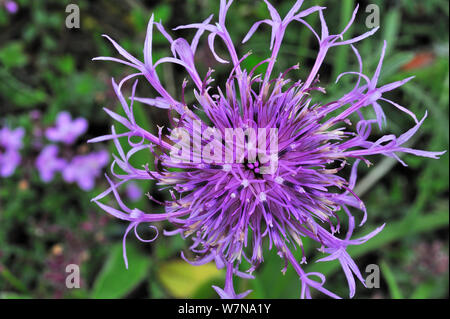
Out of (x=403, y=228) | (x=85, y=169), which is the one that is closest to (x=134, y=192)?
(x=85, y=169)

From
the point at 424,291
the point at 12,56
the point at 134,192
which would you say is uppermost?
the point at 12,56

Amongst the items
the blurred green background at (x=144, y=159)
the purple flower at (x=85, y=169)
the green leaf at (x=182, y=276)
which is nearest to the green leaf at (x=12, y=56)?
the blurred green background at (x=144, y=159)

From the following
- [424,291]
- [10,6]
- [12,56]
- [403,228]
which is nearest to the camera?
[424,291]

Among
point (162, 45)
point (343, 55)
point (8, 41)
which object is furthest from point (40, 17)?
point (343, 55)

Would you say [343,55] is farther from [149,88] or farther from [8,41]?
[8,41]

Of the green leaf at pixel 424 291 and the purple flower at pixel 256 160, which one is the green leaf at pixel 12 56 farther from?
the green leaf at pixel 424 291

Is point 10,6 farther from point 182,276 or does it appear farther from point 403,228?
point 403,228

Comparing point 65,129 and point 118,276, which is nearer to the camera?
point 118,276
